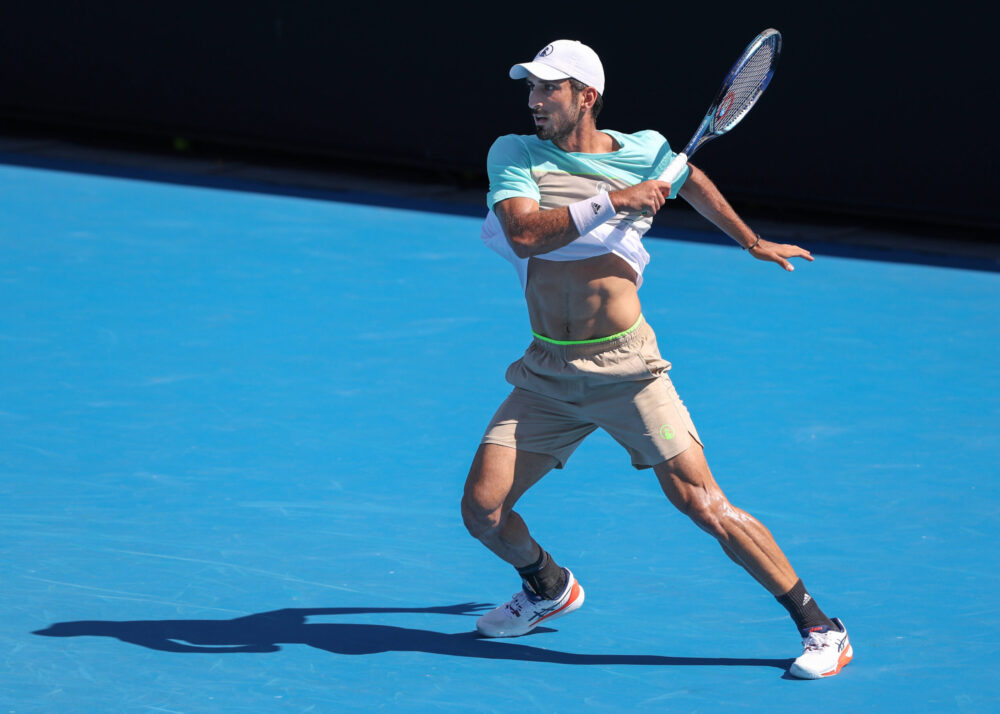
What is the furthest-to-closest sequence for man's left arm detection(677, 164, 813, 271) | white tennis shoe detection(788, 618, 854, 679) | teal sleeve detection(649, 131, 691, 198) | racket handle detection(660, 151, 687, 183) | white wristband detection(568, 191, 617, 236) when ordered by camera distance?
man's left arm detection(677, 164, 813, 271) < teal sleeve detection(649, 131, 691, 198) < white tennis shoe detection(788, 618, 854, 679) < racket handle detection(660, 151, 687, 183) < white wristband detection(568, 191, 617, 236)

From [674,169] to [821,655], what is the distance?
1.67 m

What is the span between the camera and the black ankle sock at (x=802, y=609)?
4.88 m

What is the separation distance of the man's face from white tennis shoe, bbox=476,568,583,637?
1583 millimetres

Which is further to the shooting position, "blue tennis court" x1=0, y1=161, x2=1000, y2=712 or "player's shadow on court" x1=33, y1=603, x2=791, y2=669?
"player's shadow on court" x1=33, y1=603, x2=791, y2=669

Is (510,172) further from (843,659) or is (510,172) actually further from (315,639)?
(843,659)

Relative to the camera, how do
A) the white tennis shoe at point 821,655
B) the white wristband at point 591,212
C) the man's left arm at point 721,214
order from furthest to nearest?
the man's left arm at point 721,214, the white tennis shoe at point 821,655, the white wristband at point 591,212

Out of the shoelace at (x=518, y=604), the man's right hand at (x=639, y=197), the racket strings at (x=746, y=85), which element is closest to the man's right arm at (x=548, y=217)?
the man's right hand at (x=639, y=197)

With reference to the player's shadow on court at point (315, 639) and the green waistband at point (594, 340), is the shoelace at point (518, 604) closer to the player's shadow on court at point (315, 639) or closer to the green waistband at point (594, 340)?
the player's shadow on court at point (315, 639)

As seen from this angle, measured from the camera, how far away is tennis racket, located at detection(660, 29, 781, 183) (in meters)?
5.21

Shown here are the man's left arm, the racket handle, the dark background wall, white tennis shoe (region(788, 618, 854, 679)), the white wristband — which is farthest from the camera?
the dark background wall

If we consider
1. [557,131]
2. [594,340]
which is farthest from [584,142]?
[594,340]

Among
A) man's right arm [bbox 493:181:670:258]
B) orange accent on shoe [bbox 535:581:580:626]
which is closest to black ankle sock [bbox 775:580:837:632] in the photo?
orange accent on shoe [bbox 535:581:580:626]

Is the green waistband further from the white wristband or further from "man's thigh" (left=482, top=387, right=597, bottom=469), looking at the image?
the white wristband

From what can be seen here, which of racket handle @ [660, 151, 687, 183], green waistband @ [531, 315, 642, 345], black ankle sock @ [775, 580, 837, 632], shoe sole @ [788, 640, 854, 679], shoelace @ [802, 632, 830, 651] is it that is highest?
racket handle @ [660, 151, 687, 183]
